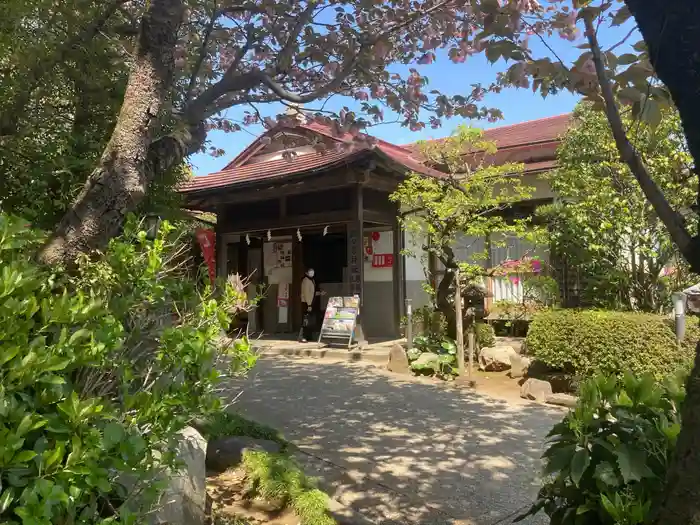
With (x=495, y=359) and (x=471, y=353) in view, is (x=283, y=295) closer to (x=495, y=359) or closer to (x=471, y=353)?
(x=471, y=353)

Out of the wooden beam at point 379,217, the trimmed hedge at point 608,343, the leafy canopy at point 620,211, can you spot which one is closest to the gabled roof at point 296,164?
the wooden beam at point 379,217

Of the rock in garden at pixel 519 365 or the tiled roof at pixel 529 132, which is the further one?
the tiled roof at pixel 529 132

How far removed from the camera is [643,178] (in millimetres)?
1994

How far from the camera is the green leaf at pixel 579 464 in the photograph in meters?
2.56

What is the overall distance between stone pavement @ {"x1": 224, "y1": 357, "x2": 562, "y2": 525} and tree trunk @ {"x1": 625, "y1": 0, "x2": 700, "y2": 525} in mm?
2269

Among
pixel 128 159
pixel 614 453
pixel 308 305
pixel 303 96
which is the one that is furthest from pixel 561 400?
pixel 308 305

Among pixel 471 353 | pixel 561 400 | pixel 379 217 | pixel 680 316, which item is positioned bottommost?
pixel 561 400

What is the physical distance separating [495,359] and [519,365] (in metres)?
0.59

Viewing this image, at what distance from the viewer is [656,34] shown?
1.89m

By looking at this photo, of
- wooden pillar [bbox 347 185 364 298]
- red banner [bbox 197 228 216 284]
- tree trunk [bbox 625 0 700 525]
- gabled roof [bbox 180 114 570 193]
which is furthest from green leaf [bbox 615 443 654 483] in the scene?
red banner [bbox 197 228 216 284]

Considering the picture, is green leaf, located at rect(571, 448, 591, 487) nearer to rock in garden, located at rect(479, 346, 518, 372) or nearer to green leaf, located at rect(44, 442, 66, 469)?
green leaf, located at rect(44, 442, 66, 469)

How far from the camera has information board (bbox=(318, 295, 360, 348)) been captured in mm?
11328

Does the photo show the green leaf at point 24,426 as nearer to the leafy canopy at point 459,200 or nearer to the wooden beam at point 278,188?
the leafy canopy at point 459,200

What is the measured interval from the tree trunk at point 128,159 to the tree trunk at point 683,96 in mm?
2571
